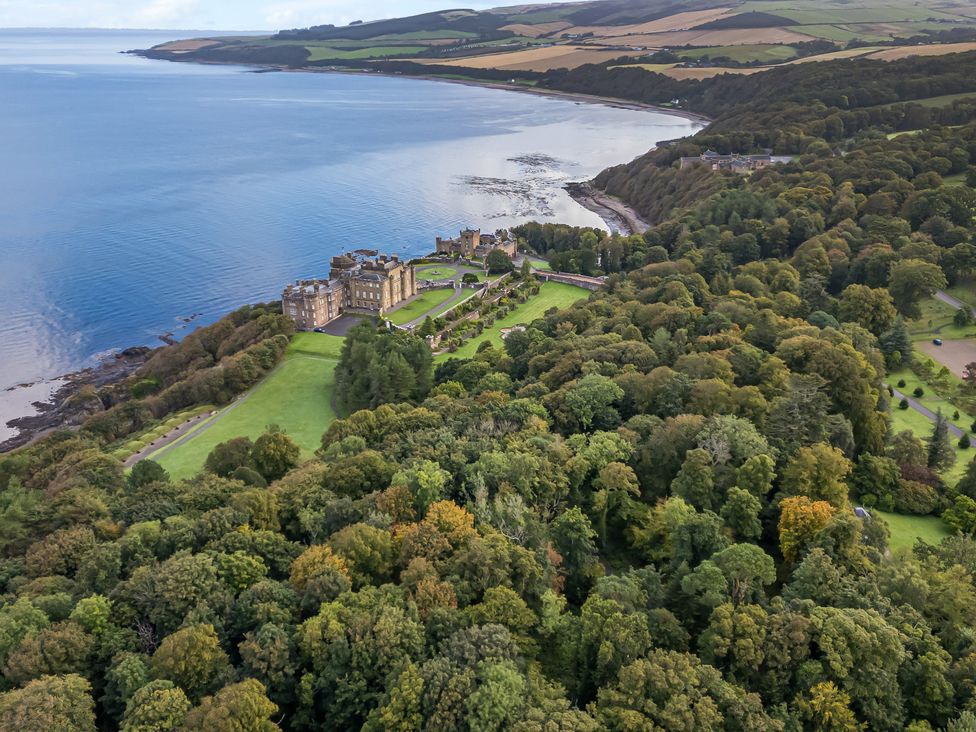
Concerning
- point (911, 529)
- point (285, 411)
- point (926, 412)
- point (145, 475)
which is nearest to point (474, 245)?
point (285, 411)

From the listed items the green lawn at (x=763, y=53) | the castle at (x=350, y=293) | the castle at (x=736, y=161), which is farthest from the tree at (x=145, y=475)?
the green lawn at (x=763, y=53)

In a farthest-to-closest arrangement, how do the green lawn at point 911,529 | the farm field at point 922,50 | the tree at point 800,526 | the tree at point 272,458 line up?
the farm field at point 922,50 → the tree at point 272,458 → the green lawn at point 911,529 → the tree at point 800,526

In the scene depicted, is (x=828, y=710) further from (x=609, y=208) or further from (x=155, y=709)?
(x=609, y=208)

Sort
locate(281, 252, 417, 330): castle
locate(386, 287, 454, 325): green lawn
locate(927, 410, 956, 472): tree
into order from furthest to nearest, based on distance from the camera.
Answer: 1. locate(386, 287, 454, 325): green lawn
2. locate(281, 252, 417, 330): castle
3. locate(927, 410, 956, 472): tree

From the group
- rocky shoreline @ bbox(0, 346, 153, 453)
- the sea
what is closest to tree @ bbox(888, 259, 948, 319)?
the sea

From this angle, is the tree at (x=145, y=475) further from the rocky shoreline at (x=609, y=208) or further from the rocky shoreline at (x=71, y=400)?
the rocky shoreline at (x=609, y=208)

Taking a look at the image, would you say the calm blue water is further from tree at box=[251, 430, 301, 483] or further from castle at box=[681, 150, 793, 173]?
tree at box=[251, 430, 301, 483]
